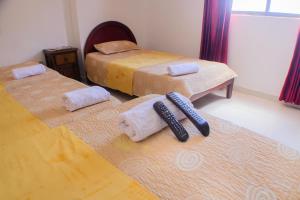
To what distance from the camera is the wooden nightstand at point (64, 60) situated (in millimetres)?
3107

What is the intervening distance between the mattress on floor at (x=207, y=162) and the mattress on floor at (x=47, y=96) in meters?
0.26

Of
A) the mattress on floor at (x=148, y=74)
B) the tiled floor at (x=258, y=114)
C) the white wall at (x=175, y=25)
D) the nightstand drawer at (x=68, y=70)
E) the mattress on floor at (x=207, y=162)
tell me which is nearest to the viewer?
the mattress on floor at (x=207, y=162)

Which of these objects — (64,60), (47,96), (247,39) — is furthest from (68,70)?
(247,39)

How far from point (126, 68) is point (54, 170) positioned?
1.97 metres

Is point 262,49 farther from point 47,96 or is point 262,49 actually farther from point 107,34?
point 47,96

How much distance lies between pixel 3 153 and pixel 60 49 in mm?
2340

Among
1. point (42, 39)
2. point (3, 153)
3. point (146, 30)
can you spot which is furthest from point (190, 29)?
point (3, 153)

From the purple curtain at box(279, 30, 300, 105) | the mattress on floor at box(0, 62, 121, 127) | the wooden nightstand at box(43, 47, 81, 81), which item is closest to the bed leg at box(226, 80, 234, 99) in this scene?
the purple curtain at box(279, 30, 300, 105)

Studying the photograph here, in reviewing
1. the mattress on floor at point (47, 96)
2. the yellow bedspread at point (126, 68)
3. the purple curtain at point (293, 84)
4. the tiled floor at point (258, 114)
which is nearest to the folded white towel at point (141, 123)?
the mattress on floor at point (47, 96)

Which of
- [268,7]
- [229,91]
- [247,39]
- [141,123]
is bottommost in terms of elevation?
[229,91]

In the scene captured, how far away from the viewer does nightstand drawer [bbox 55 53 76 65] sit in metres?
3.15

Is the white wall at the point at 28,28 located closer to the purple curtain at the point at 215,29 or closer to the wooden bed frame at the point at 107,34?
the wooden bed frame at the point at 107,34

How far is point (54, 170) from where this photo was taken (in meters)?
1.00

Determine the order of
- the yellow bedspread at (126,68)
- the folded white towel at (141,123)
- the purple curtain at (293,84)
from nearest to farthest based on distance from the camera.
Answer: the folded white towel at (141,123) < the purple curtain at (293,84) < the yellow bedspread at (126,68)
